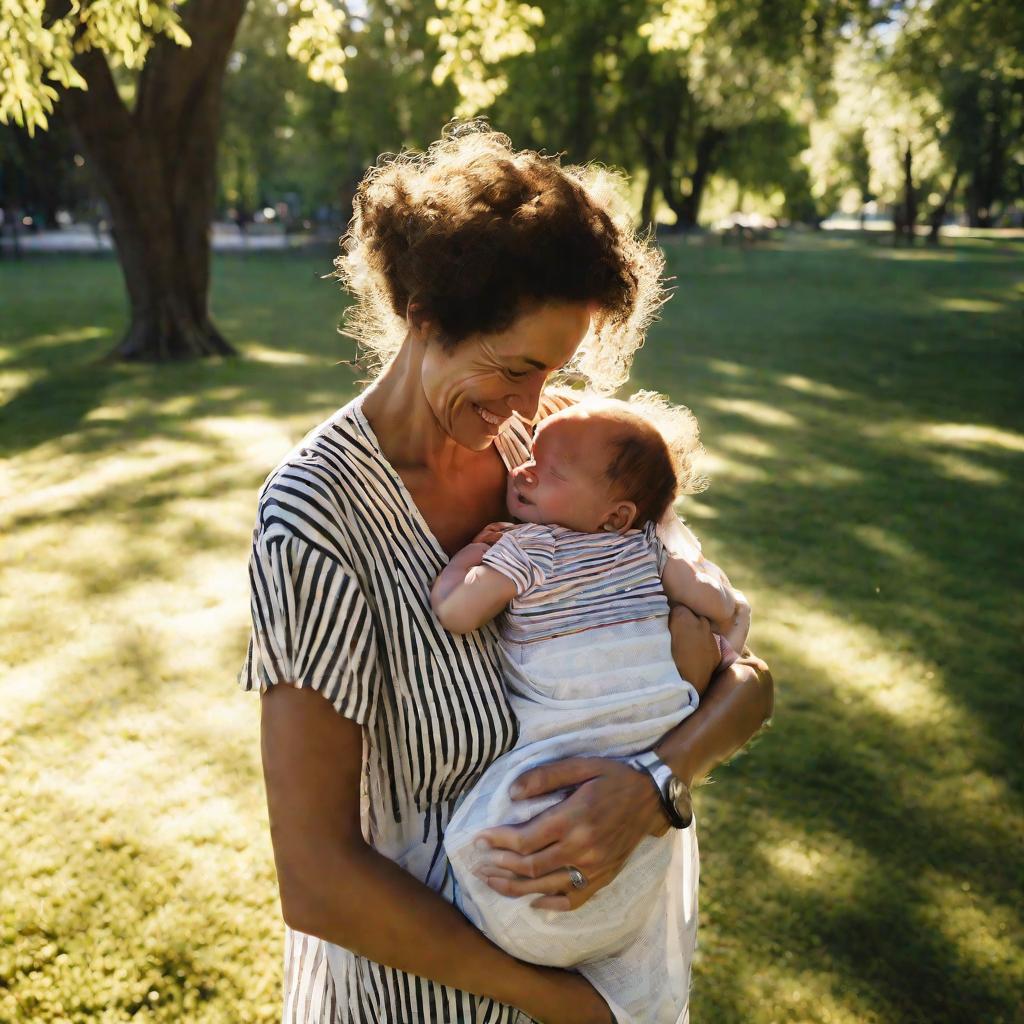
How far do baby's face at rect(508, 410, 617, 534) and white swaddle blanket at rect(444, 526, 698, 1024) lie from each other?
84 millimetres

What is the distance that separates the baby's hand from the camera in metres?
1.93

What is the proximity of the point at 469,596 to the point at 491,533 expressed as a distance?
29 cm

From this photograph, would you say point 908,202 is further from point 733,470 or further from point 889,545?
point 889,545

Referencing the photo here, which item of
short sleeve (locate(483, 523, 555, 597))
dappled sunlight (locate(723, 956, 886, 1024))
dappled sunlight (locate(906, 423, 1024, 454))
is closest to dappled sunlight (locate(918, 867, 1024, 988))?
dappled sunlight (locate(723, 956, 886, 1024))

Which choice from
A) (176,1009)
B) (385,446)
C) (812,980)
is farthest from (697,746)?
(176,1009)

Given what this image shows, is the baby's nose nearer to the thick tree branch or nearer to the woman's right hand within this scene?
the woman's right hand

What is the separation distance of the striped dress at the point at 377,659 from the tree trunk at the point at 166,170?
34.1 ft

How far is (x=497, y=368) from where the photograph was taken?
179 centimetres

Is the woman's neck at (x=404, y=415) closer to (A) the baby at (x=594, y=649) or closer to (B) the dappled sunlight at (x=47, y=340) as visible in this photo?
(A) the baby at (x=594, y=649)

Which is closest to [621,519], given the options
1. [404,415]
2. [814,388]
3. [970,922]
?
[404,415]

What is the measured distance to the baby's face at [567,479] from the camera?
208 cm

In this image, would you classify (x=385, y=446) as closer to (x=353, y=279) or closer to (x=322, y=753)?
(x=353, y=279)

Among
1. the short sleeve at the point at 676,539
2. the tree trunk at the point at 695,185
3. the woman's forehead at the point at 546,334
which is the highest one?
the tree trunk at the point at 695,185

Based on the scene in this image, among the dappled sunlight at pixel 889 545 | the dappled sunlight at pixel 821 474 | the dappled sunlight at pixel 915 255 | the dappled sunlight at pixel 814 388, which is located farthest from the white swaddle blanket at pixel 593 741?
the dappled sunlight at pixel 915 255
